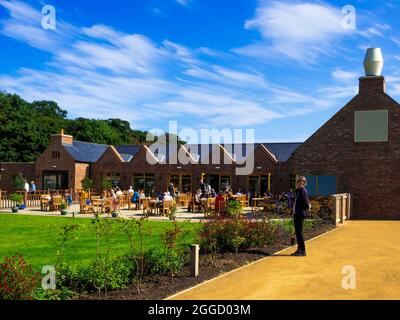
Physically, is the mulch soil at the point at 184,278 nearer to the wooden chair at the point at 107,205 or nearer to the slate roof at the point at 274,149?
the wooden chair at the point at 107,205

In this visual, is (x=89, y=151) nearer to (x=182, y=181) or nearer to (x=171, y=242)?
(x=182, y=181)

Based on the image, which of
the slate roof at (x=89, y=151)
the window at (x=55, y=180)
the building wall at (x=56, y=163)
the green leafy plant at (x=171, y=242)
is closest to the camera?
the green leafy plant at (x=171, y=242)

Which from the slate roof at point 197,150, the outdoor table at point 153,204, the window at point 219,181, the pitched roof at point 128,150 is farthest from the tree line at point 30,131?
the outdoor table at point 153,204

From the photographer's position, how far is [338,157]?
23.3 m

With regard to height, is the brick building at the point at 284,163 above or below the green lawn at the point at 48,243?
above

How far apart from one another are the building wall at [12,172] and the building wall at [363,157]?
27.2m

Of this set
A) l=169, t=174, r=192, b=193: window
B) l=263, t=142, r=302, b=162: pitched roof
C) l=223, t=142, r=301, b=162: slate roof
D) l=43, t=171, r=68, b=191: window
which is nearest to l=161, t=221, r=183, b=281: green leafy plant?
l=223, t=142, r=301, b=162: slate roof

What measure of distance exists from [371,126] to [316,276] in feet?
52.0

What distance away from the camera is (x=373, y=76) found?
22625 millimetres

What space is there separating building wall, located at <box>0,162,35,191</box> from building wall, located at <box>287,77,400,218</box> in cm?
2715

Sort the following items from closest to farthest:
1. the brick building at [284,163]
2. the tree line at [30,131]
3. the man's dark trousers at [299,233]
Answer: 1. the man's dark trousers at [299,233]
2. the brick building at [284,163]
3. the tree line at [30,131]

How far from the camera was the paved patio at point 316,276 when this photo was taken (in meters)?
7.33

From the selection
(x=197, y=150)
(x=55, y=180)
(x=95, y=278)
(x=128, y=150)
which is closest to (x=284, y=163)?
(x=197, y=150)
